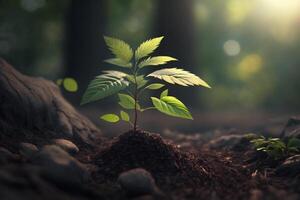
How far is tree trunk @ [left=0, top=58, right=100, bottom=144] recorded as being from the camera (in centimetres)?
461

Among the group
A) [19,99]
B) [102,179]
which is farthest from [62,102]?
[102,179]

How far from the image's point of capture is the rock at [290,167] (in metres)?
4.19

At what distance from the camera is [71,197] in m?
3.05

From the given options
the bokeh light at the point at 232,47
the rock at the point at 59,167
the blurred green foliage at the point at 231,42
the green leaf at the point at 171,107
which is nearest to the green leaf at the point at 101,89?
the green leaf at the point at 171,107

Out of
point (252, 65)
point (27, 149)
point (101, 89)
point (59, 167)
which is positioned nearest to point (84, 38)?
point (101, 89)

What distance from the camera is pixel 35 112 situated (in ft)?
16.2

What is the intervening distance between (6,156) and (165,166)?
1.38m

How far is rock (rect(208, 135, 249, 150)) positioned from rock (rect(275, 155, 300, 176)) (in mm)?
1300

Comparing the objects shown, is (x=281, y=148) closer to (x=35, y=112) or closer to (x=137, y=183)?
(x=137, y=183)

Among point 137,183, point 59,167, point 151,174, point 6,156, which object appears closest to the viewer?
point 59,167

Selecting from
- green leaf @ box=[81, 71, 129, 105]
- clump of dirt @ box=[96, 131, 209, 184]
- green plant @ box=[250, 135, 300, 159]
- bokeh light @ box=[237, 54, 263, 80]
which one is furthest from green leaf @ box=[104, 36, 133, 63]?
bokeh light @ box=[237, 54, 263, 80]

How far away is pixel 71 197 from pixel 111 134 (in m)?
3.72

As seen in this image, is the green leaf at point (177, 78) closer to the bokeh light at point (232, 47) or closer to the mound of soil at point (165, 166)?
the mound of soil at point (165, 166)

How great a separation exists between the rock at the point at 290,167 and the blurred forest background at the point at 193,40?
480 centimetres
